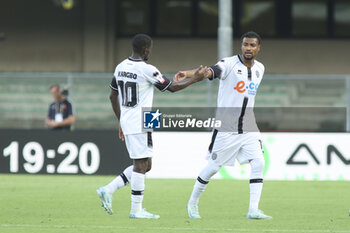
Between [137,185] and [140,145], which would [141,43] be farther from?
[137,185]

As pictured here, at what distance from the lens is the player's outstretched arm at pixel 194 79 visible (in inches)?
363

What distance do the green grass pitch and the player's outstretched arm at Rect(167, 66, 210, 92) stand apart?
1477 millimetres

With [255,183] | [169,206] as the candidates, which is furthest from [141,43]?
[169,206]

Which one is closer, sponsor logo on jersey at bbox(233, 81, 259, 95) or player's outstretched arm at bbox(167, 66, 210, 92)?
player's outstretched arm at bbox(167, 66, 210, 92)

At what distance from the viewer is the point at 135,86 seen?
9422mm

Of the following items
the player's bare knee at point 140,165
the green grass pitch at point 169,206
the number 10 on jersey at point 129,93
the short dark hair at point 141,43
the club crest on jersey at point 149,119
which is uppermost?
the short dark hair at point 141,43

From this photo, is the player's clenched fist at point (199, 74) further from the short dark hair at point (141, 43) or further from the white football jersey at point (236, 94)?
the short dark hair at point (141, 43)

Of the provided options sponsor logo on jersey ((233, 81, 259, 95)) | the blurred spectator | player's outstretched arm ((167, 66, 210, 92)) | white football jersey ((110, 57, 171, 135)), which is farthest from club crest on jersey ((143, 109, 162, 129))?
the blurred spectator

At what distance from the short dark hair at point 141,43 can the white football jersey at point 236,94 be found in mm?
828

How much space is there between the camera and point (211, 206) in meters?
11.4

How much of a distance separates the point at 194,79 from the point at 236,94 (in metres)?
0.64

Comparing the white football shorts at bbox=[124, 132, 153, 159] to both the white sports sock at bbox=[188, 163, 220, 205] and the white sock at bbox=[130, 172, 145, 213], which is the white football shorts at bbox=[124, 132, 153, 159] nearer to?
the white sock at bbox=[130, 172, 145, 213]

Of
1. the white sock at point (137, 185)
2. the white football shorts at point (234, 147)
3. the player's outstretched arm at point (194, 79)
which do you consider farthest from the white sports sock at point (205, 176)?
the player's outstretched arm at point (194, 79)

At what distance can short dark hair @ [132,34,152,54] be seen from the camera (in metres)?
9.36
